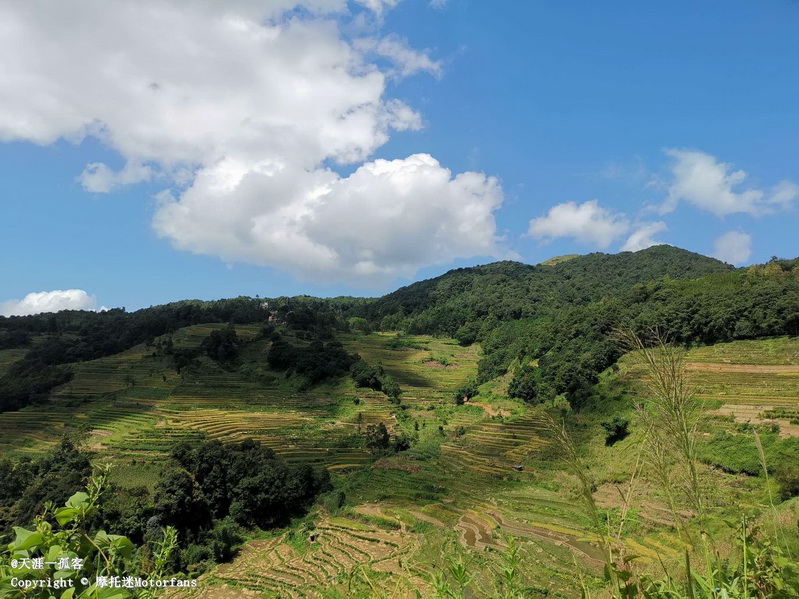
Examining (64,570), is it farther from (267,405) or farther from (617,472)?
(267,405)

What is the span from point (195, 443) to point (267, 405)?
1203cm

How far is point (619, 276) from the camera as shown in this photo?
105375 mm

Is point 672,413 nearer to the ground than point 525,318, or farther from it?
nearer to the ground

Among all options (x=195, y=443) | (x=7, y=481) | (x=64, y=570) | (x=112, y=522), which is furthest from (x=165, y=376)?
(x=64, y=570)

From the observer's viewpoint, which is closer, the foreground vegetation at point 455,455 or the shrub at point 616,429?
the foreground vegetation at point 455,455

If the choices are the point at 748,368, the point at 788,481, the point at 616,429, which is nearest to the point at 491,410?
the point at 616,429

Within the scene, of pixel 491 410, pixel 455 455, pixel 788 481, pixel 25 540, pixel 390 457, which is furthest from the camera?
pixel 491 410

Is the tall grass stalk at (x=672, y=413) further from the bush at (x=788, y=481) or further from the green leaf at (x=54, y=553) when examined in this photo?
the bush at (x=788, y=481)

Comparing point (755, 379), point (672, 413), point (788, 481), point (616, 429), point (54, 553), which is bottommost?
point (788, 481)

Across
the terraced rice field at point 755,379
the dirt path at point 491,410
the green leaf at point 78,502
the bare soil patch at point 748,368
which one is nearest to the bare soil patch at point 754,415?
the terraced rice field at point 755,379

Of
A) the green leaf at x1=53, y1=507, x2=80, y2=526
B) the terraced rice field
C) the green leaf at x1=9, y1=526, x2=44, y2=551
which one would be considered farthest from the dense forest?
the terraced rice field

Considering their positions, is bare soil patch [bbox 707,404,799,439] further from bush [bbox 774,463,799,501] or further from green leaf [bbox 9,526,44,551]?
green leaf [bbox 9,526,44,551]

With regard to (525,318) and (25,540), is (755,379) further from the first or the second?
(525,318)

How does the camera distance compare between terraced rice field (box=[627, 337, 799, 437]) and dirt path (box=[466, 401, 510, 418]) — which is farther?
dirt path (box=[466, 401, 510, 418])
